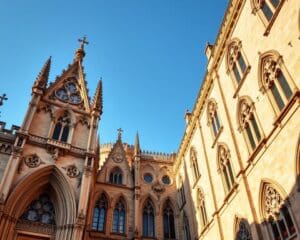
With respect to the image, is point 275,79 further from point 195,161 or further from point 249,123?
point 195,161

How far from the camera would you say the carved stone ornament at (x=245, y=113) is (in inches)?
549

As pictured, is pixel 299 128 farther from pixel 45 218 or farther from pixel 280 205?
pixel 45 218

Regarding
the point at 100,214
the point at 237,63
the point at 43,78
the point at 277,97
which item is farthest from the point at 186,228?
the point at 43,78

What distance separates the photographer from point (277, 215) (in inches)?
437

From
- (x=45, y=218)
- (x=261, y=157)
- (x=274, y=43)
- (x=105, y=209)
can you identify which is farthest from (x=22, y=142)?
(x=274, y=43)

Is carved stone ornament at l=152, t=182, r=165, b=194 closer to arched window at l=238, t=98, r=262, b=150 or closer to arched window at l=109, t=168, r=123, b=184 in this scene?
arched window at l=109, t=168, r=123, b=184

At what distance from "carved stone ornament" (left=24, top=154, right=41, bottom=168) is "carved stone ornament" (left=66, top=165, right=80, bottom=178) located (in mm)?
2235

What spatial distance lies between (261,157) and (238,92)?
4.35m

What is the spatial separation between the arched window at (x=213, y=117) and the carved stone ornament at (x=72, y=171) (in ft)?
36.4

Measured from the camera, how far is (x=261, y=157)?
→ 1254cm

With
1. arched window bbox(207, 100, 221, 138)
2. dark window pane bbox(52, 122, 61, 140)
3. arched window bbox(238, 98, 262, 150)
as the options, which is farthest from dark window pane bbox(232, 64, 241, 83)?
dark window pane bbox(52, 122, 61, 140)

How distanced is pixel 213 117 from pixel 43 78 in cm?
1609

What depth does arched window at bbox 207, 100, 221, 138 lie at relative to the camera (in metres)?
18.4

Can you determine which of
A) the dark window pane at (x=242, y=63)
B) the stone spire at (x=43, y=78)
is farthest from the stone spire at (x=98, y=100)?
the dark window pane at (x=242, y=63)
